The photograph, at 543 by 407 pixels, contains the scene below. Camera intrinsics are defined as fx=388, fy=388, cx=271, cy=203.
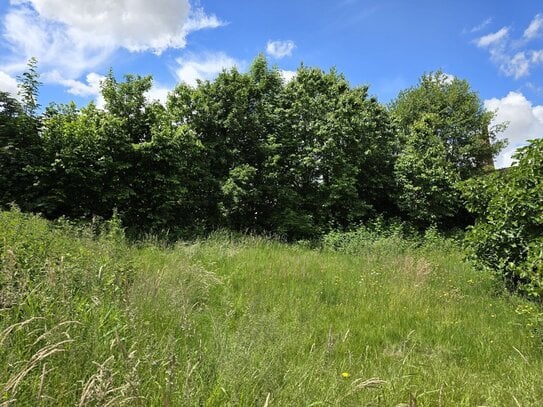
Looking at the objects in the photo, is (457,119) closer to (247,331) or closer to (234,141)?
(234,141)

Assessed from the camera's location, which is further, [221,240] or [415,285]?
[221,240]

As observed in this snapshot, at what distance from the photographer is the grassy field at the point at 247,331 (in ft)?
7.63

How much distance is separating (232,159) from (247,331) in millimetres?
11970

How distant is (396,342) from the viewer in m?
5.07

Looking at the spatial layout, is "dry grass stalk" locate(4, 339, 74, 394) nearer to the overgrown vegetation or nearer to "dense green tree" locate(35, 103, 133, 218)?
the overgrown vegetation

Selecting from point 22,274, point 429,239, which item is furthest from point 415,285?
point 429,239

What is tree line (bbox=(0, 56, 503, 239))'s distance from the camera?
1034 cm

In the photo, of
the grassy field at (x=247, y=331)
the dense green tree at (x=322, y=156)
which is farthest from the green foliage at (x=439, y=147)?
the grassy field at (x=247, y=331)

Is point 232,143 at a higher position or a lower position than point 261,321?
higher

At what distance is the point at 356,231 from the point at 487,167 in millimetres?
15970

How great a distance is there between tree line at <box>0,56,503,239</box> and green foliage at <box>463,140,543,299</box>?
1263 mm

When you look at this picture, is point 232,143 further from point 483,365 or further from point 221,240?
point 483,365

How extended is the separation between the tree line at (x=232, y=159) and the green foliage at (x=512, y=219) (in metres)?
1.26

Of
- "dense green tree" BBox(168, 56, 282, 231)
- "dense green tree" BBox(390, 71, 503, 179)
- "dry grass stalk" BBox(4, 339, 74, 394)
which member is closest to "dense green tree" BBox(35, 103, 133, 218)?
"dense green tree" BBox(168, 56, 282, 231)
